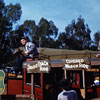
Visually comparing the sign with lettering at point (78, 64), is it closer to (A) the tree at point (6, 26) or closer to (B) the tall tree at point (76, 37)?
(A) the tree at point (6, 26)

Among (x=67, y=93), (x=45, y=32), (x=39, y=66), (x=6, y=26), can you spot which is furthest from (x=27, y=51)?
(x=45, y=32)

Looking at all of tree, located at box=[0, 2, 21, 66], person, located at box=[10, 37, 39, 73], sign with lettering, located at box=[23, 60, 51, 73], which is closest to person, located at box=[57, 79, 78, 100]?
sign with lettering, located at box=[23, 60, 51, 73]

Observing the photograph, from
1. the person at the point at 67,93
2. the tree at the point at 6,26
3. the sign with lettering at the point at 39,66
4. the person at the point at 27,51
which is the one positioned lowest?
the person at the point at 67,93

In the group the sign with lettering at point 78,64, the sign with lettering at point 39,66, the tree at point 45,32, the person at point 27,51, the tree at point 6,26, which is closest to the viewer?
the sign with lettering at point 78,64

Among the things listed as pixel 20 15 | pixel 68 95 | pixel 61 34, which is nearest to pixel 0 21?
pixel 20 15

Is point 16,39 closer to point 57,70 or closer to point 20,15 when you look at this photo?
point 20,15

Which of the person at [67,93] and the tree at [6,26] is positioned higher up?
the tree at [6,26]

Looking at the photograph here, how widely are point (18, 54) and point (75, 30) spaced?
4113 cm

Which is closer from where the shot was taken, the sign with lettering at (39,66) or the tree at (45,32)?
A: the sign with lettering at (39,66)

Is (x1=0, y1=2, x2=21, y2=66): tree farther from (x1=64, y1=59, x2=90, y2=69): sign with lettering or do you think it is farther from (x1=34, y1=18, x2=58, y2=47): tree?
(x1=64, y1=59, x2=90, y2=69): sign with lettering

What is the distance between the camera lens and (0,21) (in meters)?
31.3

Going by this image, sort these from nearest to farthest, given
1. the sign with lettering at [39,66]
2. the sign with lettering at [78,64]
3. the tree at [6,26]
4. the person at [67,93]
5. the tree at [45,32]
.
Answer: the person at [67,93]
the sign with lettering at [78,64]
the sign with lettering at [39,66]
the tree at [6,26]
the tree at [45,32]

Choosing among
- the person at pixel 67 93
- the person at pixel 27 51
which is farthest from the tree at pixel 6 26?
the person at pixel 67 93

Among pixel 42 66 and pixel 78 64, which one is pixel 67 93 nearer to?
pixel 78 64
